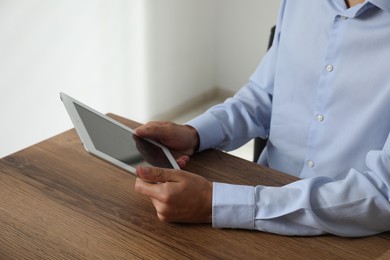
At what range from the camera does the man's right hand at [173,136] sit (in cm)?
111

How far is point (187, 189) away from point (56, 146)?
37 centimetres

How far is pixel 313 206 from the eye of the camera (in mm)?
912

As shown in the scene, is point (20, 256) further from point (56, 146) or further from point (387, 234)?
point (387, 234)

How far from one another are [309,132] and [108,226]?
21.3 inches

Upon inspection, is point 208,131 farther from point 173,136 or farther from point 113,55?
point 113,55

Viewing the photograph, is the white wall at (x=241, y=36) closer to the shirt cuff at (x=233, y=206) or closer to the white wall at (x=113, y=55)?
the white wall at (x=113, y=55)

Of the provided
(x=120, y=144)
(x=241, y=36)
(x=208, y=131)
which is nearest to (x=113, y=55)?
(x=241, y=36)

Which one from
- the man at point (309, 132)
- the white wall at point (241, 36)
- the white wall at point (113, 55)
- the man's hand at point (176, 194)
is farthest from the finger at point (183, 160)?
the white wall at point (241, 36)

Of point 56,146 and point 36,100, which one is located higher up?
point 56,146

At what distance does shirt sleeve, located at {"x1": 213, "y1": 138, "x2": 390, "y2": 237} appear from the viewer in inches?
35.3

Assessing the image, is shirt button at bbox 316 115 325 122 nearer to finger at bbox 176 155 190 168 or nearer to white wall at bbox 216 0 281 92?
finger at bbox 176 155 190 168

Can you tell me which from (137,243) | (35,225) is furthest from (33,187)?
(137,243)

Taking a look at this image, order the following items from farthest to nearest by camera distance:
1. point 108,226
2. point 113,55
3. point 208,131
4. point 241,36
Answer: point 241,36 < point 113,55 < point 208,131 < point 108,226

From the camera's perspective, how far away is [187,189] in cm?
91
